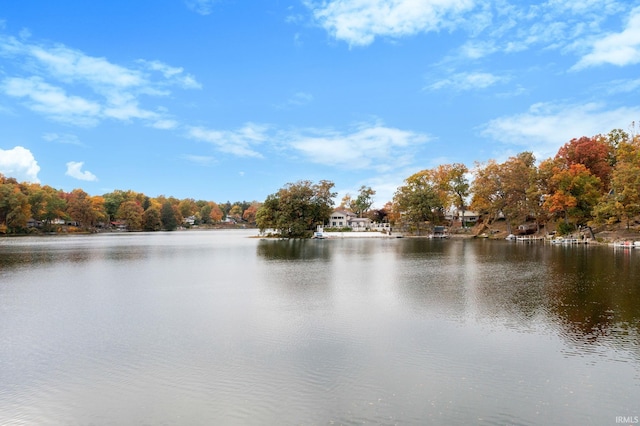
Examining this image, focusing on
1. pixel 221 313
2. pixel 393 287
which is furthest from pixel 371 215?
pixel 221 313

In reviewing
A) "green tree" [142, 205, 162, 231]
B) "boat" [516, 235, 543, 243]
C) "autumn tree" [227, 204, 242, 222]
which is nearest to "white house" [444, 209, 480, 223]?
"boat" [516, 235, 543, 243]

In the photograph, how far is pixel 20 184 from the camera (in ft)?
307

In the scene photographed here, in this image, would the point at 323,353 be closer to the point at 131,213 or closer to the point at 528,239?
the point at 528,239

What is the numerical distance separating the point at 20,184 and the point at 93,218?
17.8 meters

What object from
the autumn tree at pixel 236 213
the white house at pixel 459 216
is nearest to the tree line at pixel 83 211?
the autumn tree at pixel 236 213

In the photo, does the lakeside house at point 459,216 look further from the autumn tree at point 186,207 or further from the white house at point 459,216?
the autumn tree at point 186,207

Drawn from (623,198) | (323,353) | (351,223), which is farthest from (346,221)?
(323,353)

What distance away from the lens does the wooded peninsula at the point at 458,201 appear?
2133 inches

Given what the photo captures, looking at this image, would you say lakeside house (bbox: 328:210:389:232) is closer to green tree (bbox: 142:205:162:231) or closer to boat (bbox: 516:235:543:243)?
boat (bbox: 516:235:543:243)

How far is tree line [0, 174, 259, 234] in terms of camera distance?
85250mm

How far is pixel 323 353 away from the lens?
427 inches

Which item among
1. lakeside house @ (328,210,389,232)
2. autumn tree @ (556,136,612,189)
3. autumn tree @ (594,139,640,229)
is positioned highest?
autumn tree @ (556,136,612,189)

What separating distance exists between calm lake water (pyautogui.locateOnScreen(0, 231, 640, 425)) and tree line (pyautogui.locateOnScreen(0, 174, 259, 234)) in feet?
259

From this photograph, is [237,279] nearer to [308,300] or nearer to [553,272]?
[308,300]
